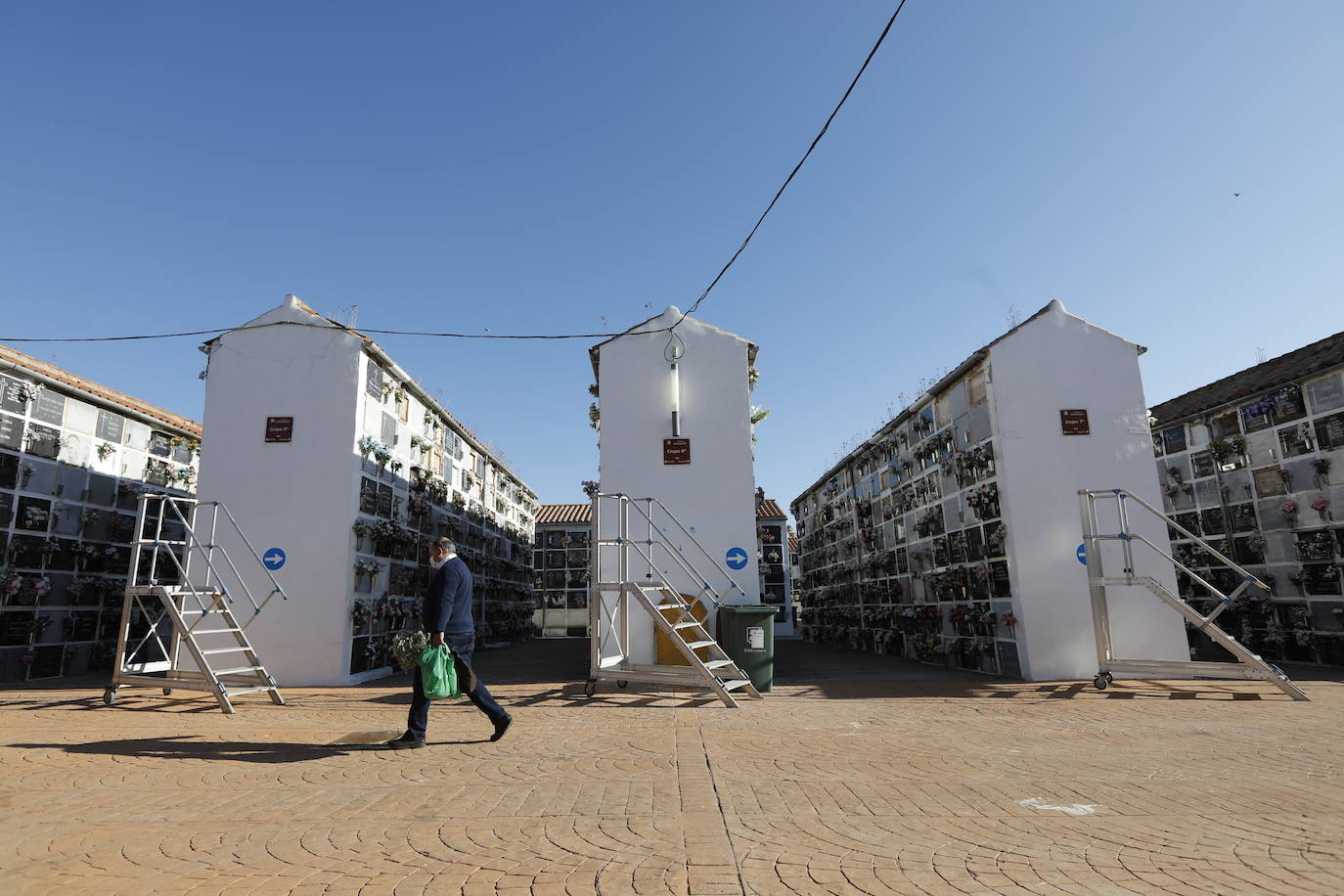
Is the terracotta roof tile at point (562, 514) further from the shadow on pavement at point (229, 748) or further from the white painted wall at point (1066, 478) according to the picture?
the shadow on pavement at point (229, 748)

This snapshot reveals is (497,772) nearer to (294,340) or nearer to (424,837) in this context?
(424,837)

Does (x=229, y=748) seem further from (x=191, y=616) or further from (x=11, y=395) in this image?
(x=11, y=395)

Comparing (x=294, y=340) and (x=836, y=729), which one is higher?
(x=294, y=340)

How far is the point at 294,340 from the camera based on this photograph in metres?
14.6

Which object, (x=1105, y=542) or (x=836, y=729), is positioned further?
(x=1105, y=542)

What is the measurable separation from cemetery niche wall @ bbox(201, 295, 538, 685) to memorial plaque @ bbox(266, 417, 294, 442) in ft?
0.06

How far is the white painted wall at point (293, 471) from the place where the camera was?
1345 cm

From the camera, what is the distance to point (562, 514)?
3975cm

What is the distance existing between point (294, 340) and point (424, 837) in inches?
499

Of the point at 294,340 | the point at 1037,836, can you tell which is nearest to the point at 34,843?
the point at 1037,836

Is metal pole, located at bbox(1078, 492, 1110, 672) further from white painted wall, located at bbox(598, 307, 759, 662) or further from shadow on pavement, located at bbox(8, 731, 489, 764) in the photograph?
shadow on pavement, located at bbox(8, 731, 489, 764)

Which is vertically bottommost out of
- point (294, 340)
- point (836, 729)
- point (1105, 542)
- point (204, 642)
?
point (836, 729)

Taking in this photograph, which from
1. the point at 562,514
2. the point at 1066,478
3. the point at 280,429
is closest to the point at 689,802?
the point at 1066,478

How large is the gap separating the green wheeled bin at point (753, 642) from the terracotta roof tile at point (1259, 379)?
1285 centimetres
